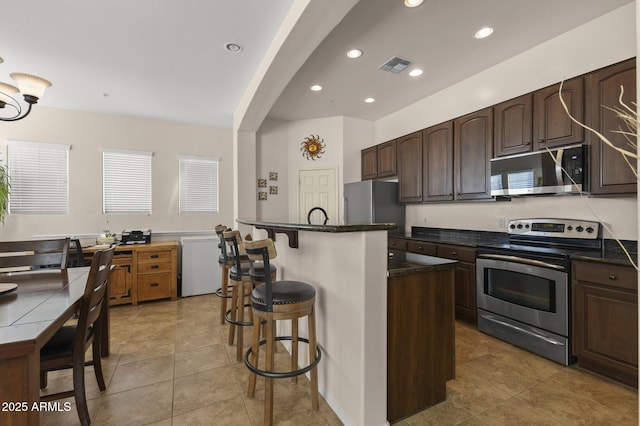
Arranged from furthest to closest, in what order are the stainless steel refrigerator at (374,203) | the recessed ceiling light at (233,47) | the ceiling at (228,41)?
the stainless steel refrigerator at (374,203) < the recessed ceiling light at (233,47) < the ceiling at (228,41)

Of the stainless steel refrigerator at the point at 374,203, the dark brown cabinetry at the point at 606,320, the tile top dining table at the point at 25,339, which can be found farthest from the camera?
the stainless steel refrigerator at the point at 374,203

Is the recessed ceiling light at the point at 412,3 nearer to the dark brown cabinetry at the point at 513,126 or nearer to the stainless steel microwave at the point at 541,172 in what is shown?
the dark brown cabinetry at the point at 513,126

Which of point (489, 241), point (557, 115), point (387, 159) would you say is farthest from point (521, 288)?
point (387, 159)

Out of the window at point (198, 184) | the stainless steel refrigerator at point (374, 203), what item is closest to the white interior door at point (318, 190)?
the stainless steel refrigerator at point (374, 203)

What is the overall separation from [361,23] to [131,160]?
4.03 metres

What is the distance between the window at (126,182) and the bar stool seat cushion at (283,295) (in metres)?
3.83

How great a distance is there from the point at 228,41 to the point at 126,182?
3.10 meters

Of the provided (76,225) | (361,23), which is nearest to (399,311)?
(361,23)

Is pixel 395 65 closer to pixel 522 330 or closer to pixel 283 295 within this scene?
pixel 283 295

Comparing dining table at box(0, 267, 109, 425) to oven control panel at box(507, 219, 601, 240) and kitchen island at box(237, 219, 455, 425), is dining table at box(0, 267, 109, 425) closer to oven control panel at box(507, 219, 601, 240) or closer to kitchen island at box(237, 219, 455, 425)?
kitchen island at box(237, 219, 455, 425)

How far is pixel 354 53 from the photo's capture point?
2947mm

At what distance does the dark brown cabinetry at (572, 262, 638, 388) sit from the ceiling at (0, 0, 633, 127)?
2.15 metres

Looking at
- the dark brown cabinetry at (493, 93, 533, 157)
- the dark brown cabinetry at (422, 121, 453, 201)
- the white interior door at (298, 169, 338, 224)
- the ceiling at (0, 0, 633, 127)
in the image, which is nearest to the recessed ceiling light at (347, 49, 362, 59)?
the ceiling at (0, 0, 633, 127)

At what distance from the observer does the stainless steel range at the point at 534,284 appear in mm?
2355
